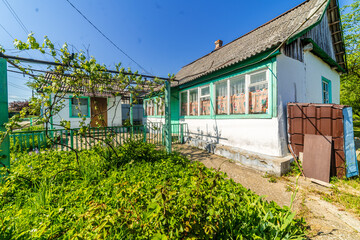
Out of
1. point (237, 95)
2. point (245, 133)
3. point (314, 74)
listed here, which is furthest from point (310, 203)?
point (314, 74)

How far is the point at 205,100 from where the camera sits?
270 inches

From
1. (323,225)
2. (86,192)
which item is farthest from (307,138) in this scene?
(86,192)

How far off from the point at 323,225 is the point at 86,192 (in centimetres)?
375

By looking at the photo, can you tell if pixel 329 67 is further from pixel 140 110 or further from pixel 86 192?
pixel 140 110

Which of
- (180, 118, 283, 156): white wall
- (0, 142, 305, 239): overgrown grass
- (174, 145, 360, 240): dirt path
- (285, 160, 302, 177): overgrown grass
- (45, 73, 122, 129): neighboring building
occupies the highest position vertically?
(45, 73, 122, 129): neighboring building

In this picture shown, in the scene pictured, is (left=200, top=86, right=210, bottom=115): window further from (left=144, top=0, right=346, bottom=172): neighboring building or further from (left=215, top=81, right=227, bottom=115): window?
(left=215, top=81, right=227, bottom=115): window

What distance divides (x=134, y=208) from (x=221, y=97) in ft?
18.1

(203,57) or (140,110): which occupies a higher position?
(203,57)

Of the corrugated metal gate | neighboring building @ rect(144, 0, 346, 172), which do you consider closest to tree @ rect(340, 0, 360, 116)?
neighboring building @ rect(144, 0, 346, 172)

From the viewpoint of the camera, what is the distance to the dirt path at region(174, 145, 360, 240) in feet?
6.72

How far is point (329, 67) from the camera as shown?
7.37 meters

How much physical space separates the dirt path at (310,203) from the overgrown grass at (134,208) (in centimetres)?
38

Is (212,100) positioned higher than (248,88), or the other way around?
(248,88)

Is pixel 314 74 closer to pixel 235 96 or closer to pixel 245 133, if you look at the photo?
pixel 235 96
